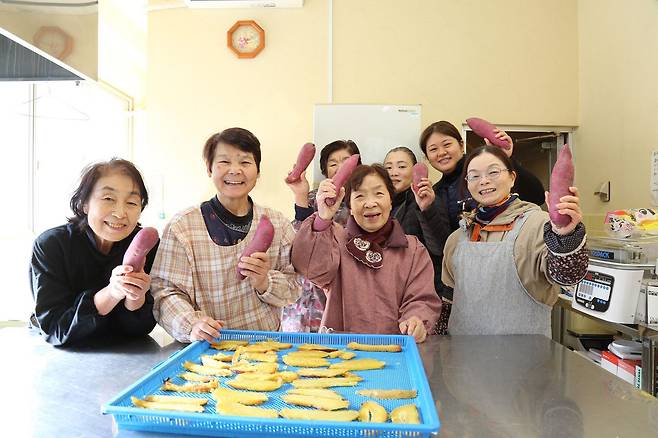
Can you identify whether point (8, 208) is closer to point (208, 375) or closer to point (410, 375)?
point (208, 375)

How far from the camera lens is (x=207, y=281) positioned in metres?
1.27

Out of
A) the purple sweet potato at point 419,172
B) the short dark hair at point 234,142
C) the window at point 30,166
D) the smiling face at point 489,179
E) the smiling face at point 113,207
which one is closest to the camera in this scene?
the smiling face at point 113,207

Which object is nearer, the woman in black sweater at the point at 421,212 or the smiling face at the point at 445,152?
the woman in black sweater at the point at 421,212

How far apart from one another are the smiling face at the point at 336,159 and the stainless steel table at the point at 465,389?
102 cm

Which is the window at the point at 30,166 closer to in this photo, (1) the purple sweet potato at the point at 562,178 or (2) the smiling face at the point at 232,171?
(2) the smiling face at the point at 232,171

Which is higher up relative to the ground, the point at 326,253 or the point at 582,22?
the point at 582,22

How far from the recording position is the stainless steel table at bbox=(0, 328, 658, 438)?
0.73 m

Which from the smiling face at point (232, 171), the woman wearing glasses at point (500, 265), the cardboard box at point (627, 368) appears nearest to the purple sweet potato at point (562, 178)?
the woman wearing glasses at point (500, 265)

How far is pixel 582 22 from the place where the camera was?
126 inches

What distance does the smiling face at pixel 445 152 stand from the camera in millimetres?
1962

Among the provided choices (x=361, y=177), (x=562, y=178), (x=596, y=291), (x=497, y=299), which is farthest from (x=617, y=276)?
(x=361, y=177)

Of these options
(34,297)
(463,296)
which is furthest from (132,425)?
(463,296)

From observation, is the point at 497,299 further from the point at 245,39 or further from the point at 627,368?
the point at 245,39

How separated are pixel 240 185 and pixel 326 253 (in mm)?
321
